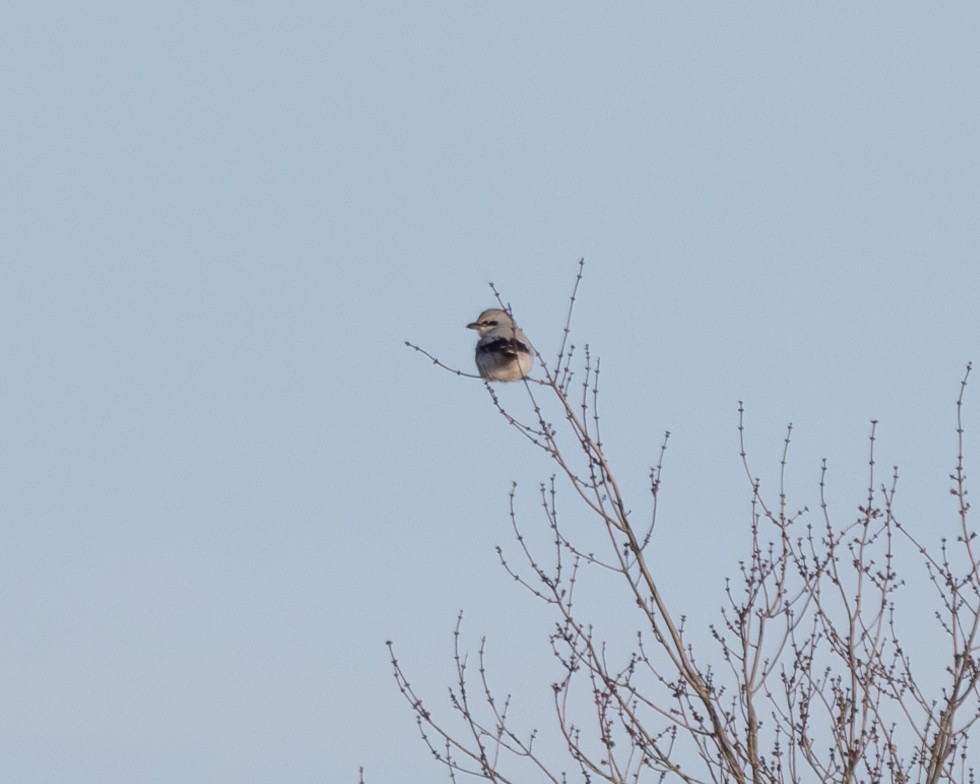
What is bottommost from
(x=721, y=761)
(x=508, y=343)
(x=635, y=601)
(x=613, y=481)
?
(x=721, y=761)

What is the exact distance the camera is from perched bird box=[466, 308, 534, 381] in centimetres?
1547

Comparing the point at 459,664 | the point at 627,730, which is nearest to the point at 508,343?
the point at 459,664

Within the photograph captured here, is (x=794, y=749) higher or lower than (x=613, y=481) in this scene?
lower

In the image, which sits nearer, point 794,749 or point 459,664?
point 794,749

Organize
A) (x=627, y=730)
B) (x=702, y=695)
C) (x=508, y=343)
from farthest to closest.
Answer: (x=508, y=343) → (x=627, y=730) → (x=702, y=695)

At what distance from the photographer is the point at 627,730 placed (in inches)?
379

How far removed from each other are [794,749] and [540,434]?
7.34ft

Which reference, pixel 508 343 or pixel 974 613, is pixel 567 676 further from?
pixel 508 343

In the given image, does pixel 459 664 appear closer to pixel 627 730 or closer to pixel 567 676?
pixel 567 676

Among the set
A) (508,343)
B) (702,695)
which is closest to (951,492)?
(702,695)

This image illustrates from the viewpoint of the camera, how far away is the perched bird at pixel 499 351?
15.5 metres

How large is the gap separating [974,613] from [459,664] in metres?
3.00

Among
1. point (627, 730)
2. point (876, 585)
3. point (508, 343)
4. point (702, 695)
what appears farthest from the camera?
point (508, 343)

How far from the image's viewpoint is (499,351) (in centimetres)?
1550
